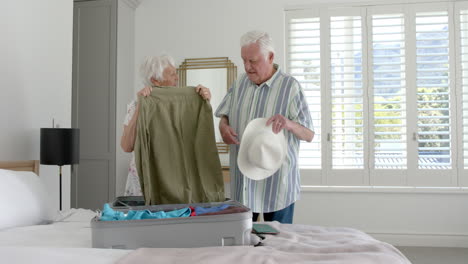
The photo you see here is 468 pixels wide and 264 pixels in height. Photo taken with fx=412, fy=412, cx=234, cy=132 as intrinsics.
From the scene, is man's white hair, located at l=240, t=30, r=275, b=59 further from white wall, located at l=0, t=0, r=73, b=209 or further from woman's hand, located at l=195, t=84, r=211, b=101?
white wall, located at l=0, t=0, r=73, b=209

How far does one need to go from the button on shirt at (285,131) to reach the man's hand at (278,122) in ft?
0.47

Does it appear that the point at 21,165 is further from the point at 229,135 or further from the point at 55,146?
the point at 229,135

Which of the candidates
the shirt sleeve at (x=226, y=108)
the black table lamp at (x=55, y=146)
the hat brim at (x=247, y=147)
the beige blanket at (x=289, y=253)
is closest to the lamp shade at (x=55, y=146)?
the black table lamp at (x=55, y=146)

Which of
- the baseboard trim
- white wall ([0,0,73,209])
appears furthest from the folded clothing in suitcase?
the baseboard trim

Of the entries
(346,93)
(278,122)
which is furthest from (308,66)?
(278,122)

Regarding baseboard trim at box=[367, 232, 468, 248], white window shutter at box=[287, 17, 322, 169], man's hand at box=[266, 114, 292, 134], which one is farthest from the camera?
white window shutter at box=[287, 17, 322, 169]

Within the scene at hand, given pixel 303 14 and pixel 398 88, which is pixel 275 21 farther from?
pixel 398 88

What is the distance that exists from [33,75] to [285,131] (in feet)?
6.10

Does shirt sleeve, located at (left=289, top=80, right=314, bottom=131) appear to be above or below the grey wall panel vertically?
above

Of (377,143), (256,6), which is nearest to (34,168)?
(256,6)

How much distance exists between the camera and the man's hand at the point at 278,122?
2.01 m

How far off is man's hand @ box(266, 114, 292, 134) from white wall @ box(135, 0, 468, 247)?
2.37 m

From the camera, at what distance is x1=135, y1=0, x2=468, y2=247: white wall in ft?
13.4

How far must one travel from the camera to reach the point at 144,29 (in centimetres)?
462
